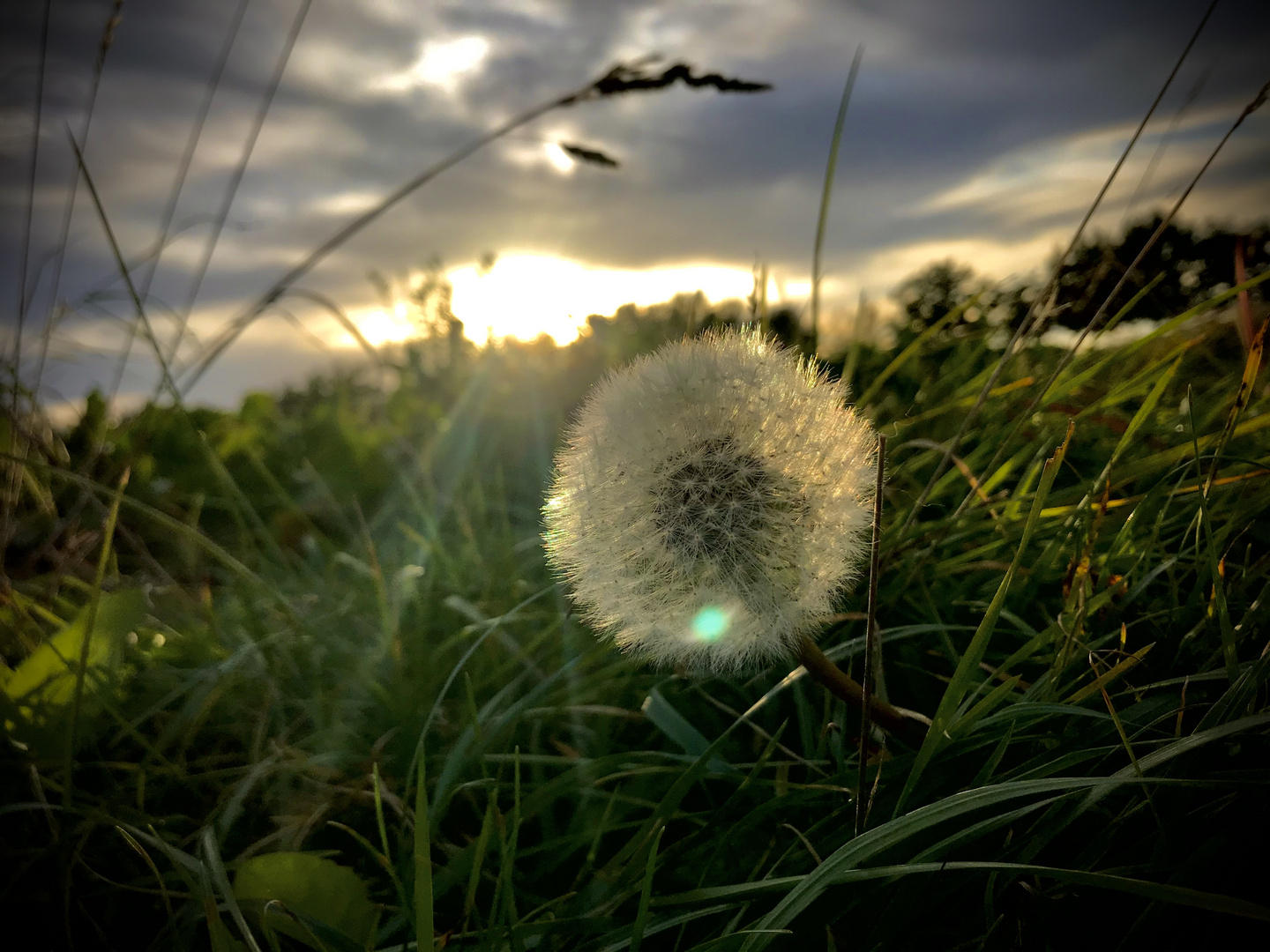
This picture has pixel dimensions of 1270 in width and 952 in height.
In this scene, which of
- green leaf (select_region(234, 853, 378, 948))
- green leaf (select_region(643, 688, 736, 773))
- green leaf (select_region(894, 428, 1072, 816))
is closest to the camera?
green leaf (select_region(894, 428, 1072, 816))

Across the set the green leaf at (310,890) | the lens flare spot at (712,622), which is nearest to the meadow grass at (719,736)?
the green leaf at (310,890)

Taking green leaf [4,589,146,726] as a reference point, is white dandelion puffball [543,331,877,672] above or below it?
above

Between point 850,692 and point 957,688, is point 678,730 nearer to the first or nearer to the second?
point 850,692

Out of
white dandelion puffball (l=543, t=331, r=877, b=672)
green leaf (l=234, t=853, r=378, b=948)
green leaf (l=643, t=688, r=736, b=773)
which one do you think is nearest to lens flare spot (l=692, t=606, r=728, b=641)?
white dandelion puffball (l=543, t=331, r=877, b=672)

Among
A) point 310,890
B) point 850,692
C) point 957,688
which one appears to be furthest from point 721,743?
point 310,890

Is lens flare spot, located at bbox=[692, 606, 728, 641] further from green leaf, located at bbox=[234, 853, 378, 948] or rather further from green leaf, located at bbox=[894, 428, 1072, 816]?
green leaf, located at bbox=[234, 853, 378, 948]

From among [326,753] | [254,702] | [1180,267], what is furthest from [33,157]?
[1180,267]

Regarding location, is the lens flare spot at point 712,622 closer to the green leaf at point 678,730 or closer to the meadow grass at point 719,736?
the meadow grass at point 719,736

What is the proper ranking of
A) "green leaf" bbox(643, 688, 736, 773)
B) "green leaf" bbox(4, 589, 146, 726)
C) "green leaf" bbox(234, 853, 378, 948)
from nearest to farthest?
"green leaf" bbox(234, 853, 378, 948) → "green leaf" bbox(643, 688, 736, 773) → "green leaf" bbox(4, 589, 146, 726)
